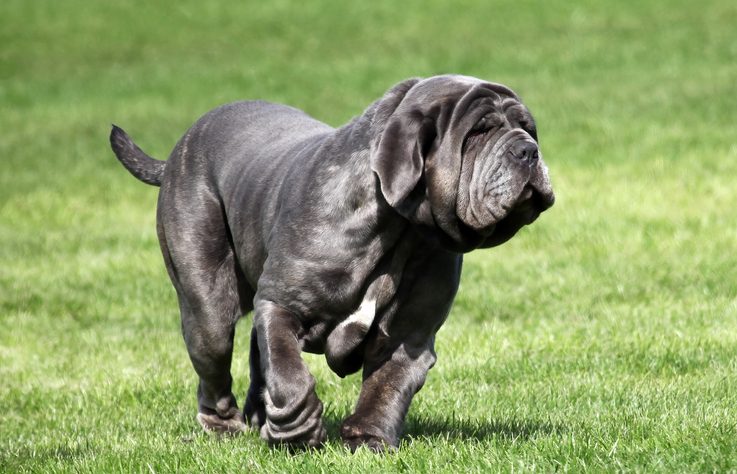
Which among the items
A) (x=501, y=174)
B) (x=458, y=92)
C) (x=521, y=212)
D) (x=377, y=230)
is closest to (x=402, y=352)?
(x=377, y=230)

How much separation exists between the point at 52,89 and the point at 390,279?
64.5ft

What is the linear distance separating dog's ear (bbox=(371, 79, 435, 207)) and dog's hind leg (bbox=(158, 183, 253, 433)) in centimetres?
159

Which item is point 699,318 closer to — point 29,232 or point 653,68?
point 29,232

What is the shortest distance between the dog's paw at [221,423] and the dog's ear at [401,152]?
2.15 metres

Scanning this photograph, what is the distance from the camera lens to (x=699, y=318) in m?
8.85

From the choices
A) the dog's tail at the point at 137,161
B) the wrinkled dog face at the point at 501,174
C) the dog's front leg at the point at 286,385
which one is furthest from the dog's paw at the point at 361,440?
the dog's tail at the point at 137,161

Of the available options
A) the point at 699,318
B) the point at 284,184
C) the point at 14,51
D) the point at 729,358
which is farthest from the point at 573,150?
the point at 14,51

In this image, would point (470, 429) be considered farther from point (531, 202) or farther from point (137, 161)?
point (137, 161)

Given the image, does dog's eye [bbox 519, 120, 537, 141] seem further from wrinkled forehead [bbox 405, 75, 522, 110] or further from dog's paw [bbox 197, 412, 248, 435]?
dog's paw [bbox 197, 412, 248, 435]

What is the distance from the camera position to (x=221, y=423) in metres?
6.71

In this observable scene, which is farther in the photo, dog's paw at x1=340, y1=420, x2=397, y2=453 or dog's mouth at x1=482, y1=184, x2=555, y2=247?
dog's paw at x1=340, y1=420, x2=397, y2=453

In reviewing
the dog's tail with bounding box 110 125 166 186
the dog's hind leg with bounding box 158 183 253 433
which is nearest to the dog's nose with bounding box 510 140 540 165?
the dog's hind leg with bounding box 158 183 253 433

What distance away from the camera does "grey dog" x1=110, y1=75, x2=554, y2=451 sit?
16.4 feet

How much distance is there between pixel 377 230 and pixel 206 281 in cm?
148
